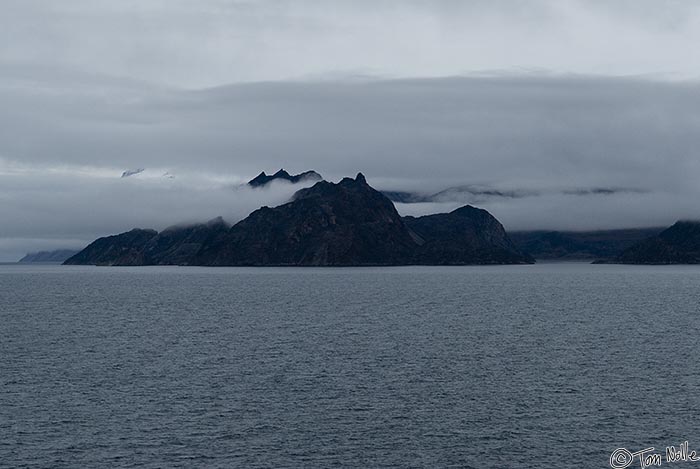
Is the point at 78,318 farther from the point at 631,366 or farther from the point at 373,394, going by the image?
the point at 631,366

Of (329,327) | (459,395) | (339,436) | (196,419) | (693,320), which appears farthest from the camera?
(693,320)

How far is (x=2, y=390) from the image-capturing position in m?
87.9

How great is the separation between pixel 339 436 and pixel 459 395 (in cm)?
2026

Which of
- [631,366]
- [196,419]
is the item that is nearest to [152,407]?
[196,419]

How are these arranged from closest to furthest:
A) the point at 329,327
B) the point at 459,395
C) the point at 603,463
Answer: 1. the point at 603,463
2. the point at 459,395
3. the point at 329,327

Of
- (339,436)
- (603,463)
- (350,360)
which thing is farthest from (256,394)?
(603,463)

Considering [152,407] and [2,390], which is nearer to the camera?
[152,407]

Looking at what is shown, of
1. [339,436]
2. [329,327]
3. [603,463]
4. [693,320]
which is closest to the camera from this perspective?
[603,463]

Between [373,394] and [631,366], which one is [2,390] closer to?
[373,394]

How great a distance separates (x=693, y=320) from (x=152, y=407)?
426 feet

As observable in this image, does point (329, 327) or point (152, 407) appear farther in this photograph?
point (329, 327)

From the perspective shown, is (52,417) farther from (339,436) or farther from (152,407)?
(339,436)

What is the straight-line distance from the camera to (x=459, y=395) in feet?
282

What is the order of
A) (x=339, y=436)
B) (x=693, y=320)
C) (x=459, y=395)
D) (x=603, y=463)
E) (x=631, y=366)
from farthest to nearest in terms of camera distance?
(x=693, y=320) < (x=631, y=366) < (x=459, y=395) < (x=339, y=436) < (x=603, y=463)
